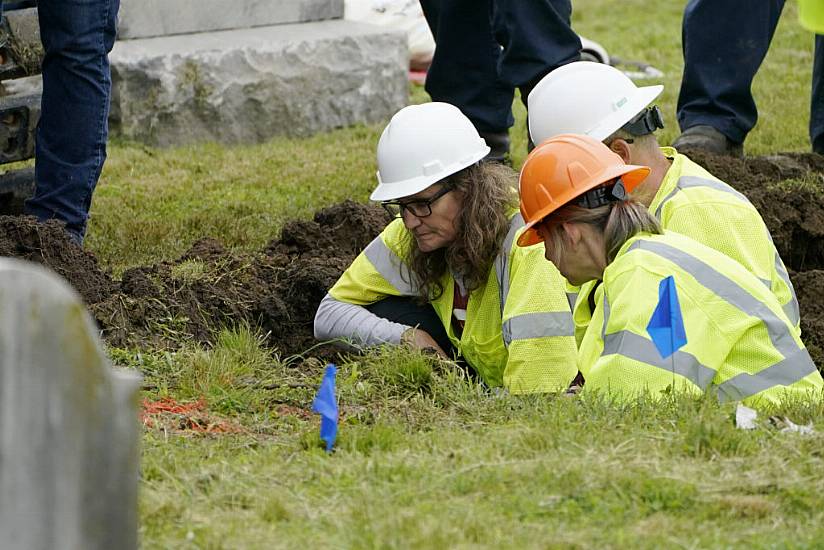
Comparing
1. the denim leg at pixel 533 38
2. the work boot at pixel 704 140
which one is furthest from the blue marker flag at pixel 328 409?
the work boot at pixel 704 140

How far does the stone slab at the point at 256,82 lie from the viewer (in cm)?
927

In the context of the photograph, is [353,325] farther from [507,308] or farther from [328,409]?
[328,409]

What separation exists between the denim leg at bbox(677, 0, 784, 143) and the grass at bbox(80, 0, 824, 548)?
3.71m

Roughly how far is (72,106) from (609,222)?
2.67 meters

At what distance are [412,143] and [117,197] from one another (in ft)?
11.2

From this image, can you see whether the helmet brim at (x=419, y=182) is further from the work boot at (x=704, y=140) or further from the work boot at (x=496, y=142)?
the work boot at (x=704, y=140)

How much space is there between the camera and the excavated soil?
5.39m

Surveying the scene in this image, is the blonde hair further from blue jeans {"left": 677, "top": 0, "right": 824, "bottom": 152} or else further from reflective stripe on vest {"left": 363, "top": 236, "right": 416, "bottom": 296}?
blue jeans {"left": 677, "top": 0, "right": 824, "bottom": 152}

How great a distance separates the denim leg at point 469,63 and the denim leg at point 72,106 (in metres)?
2.42

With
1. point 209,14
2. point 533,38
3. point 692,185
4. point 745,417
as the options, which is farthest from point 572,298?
point 209,14

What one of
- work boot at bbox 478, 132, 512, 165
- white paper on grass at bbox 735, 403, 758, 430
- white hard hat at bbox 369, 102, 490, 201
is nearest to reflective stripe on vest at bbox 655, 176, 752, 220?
white hard hat at bbox 369, 102, 490, 201

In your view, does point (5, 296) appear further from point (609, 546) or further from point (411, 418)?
point (411, 418)

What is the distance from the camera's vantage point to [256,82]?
9680mm

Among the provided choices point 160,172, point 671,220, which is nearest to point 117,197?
point 160,172
